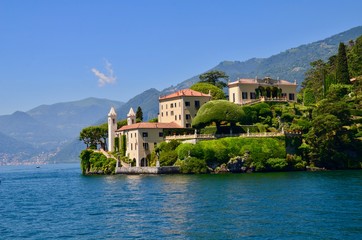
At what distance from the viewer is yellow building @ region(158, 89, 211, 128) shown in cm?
11531

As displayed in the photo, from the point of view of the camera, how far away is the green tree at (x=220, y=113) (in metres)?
103

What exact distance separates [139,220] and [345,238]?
1763cm

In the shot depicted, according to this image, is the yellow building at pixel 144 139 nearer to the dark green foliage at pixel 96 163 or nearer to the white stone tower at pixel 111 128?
the dark green foliage at pixel 96 163

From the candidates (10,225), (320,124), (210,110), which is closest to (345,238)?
(10,225)

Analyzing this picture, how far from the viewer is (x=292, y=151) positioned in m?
100

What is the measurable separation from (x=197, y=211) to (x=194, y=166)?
46.5 m

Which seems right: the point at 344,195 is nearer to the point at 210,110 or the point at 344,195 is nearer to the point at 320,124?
the point at 320,124

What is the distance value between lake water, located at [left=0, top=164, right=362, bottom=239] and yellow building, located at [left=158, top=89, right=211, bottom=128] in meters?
40.0

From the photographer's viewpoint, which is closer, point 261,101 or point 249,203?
point 249,203

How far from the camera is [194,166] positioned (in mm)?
97500

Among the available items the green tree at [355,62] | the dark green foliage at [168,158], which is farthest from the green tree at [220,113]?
the green tree at [355,62]

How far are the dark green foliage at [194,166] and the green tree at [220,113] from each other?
9.58 metres

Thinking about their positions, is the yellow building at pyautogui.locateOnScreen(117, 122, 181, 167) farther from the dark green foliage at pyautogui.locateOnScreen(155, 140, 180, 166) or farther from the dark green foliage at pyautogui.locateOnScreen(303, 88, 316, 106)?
the dark green foliage at pyautogui.locateOnScreen(303, 88, 316, 106)

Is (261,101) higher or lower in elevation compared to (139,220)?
higher
